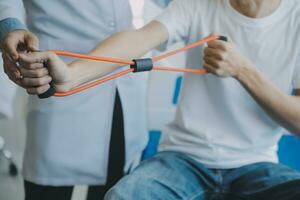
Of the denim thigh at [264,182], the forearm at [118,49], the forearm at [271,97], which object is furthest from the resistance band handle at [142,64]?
the denim thigh at [264,182]

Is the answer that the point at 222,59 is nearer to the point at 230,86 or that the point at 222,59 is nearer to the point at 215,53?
the point at 215,53

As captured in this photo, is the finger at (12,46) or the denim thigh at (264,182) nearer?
the finger at (12,46)

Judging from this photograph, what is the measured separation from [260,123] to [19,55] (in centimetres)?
70

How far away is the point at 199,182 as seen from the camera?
1.09 metres

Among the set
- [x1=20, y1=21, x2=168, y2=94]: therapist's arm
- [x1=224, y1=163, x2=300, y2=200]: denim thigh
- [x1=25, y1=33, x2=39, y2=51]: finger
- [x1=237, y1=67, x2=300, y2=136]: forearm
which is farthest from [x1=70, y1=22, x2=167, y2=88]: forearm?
[x1=224, y1=163, x2=300, y2=200]: denim thigh

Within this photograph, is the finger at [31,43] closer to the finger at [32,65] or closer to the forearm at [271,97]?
the finger at [32,65]

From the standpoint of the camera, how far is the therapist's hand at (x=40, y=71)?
753 mm

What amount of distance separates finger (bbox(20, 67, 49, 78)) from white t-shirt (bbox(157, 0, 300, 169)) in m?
0.45

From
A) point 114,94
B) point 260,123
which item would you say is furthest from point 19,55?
point 260,123

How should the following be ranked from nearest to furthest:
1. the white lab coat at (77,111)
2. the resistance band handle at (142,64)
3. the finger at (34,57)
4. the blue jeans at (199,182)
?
the finger at (34,57) < the resistance band handle at (142,64) < the blue jeans at (199,182) < the white lab coat at (77,111)

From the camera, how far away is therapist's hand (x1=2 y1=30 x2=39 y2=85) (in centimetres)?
82

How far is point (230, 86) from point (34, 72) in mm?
590

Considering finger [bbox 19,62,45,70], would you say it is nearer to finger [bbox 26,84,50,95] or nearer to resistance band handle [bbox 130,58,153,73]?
finger [bbox 26,84,50,95]

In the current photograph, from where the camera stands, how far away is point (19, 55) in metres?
0.78
